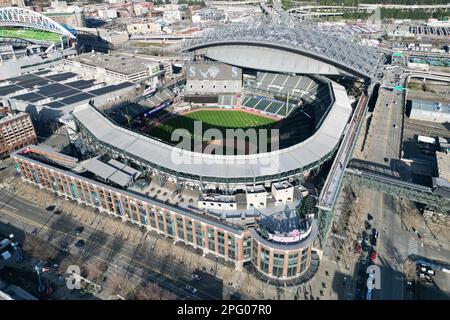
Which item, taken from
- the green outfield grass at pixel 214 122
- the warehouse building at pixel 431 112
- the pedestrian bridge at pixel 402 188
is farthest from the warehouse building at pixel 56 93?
the warehouse building at pixel 431 112

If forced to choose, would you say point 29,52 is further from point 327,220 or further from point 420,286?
point 420,286

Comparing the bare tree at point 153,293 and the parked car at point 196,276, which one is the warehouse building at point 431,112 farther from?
the bare tree at point 153,293

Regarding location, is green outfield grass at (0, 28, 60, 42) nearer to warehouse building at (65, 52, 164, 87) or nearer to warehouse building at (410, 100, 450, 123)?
warehouse building at (65, 52, 164, 87)

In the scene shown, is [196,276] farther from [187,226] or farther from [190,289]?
[187,226]

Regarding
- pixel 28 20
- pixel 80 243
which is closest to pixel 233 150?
pixel 80 243
